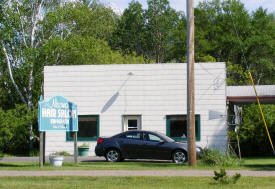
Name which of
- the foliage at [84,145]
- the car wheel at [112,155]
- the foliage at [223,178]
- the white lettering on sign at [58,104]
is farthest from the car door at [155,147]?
the foliage at [223,178]

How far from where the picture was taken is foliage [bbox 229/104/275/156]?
25516 mm

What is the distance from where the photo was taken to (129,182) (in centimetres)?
1277

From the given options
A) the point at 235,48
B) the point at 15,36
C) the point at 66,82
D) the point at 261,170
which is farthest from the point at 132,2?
the point at 261,170

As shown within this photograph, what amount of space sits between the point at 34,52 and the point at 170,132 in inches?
423

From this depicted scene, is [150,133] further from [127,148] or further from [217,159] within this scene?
[217,159]

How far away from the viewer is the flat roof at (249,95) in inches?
998

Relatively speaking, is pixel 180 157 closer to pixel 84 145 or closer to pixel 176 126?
pixel 176 126

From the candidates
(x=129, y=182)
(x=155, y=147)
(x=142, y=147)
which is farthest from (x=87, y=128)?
(x=129, y=182)

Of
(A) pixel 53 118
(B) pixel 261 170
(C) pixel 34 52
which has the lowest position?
(B) pixel 261 170

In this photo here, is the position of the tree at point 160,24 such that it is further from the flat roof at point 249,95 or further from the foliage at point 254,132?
the foliage at point 254,132

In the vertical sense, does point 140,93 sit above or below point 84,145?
above

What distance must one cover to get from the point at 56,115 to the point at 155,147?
172 inches

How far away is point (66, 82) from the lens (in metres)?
26.3

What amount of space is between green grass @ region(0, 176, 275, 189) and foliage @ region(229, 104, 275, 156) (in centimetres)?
1197
